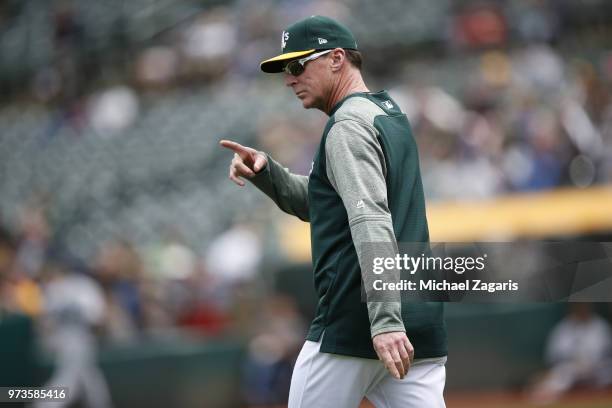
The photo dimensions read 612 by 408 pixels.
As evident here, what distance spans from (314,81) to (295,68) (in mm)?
80

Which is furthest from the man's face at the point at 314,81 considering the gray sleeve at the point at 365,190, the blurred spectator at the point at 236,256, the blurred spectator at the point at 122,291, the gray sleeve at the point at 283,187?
the blurred spectator at the point at 236,256

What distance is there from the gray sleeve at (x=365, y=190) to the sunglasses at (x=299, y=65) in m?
0.31

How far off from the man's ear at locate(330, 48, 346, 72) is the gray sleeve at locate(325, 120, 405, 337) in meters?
0.30

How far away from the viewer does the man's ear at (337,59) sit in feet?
11.7

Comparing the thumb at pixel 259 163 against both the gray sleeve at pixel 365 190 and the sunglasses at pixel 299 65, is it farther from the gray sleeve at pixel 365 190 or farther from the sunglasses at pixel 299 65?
the gray sleeve at pixel 365 190

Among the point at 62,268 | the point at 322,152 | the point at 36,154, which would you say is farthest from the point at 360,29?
the point at 322,152

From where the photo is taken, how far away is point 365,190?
321 cm

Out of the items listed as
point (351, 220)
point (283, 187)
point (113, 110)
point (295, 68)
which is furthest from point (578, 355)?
point (113, 110)

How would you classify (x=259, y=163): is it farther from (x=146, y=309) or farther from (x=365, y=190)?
(x=146, y=309)

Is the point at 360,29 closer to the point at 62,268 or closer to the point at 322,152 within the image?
the point at 62,268

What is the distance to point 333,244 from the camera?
3455mm

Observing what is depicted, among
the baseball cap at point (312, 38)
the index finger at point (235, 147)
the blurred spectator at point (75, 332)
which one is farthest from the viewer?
the blurred spectator at point (75, 332)

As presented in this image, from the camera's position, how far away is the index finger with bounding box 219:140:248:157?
3707mm

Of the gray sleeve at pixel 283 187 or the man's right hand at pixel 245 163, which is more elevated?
the man's right hand at pixel 245 163
